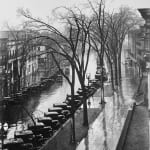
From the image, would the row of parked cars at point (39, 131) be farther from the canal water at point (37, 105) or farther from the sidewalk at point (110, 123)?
the sidewalk at point (110, 123)

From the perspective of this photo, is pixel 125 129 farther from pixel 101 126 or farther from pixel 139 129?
pixel 101 126

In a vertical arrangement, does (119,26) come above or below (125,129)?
above

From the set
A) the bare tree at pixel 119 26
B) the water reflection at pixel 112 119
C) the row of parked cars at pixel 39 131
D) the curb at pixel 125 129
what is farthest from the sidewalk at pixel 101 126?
the bare tree at pixel 119 26

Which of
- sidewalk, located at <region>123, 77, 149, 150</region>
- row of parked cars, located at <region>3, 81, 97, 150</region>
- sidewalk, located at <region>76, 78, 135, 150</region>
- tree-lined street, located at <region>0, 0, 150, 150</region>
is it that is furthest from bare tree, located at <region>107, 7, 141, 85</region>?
row of parked cars, located at <region>3, 81, 97, 150</region>

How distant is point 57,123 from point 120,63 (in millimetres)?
4694

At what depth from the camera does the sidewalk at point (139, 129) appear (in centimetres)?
949

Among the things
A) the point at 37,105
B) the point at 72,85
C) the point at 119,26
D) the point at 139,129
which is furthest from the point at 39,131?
the point at 119,26

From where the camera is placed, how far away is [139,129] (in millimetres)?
10836

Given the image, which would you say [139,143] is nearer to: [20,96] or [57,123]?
[57,123]

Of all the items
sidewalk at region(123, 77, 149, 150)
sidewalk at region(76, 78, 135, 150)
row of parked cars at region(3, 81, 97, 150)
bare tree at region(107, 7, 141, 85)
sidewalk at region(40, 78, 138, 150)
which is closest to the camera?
sidewalk at region(123, 77, 149, 150)

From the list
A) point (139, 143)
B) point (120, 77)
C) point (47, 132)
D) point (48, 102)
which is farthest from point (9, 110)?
point (139, 143)

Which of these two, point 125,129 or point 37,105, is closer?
point 125,129

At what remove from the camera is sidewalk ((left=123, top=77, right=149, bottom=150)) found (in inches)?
374

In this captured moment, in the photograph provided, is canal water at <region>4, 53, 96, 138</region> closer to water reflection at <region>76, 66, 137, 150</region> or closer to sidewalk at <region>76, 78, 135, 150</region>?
water reflection at <region>76, 66, 137, 150</region>
